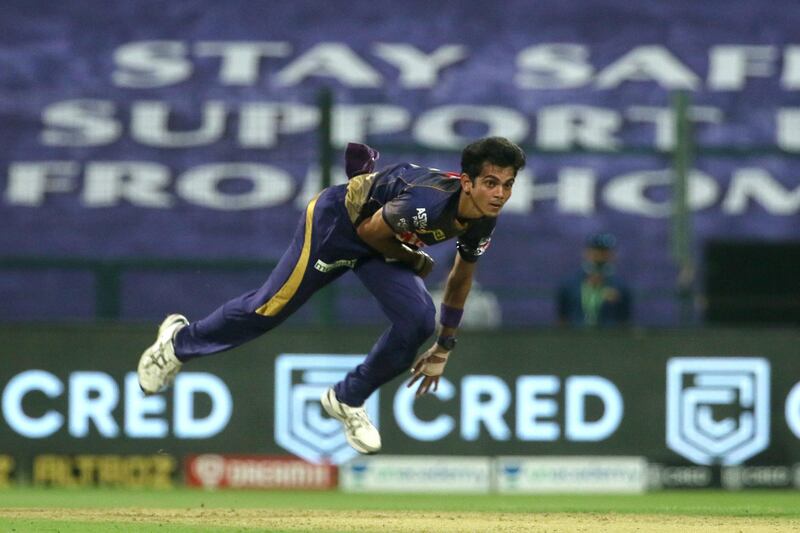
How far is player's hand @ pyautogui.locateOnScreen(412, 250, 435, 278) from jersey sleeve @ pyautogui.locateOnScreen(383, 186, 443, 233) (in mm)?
565

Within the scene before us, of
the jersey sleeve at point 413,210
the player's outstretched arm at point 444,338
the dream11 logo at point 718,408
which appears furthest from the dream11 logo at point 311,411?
the jersey sleeve at point 413,210

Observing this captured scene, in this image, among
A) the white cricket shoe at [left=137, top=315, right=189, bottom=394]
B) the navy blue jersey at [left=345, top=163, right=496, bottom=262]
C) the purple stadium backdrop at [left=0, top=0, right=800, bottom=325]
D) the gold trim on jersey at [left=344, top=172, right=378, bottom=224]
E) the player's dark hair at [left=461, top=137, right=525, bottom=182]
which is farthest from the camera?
the purple stadium backdrop at [left=0, top=0, right=800, bottom=325]

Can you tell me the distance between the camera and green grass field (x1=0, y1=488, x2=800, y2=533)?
9.88 m

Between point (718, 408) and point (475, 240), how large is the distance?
483 centimetres

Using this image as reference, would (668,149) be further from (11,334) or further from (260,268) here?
(11,334)

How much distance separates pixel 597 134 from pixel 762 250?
5.85 meters

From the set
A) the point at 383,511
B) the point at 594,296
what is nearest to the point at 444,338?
the point at 383,511

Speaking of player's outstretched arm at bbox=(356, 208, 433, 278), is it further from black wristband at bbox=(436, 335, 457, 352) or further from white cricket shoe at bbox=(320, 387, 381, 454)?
white cricket shoe at bbox=(320, 387, 381, 454)

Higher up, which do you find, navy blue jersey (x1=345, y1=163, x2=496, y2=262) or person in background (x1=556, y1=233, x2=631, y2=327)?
navy blue jersey (x1=345, y1=163, x2=496, y2=262)

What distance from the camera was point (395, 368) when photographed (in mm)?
9984

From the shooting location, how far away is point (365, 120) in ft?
50.5

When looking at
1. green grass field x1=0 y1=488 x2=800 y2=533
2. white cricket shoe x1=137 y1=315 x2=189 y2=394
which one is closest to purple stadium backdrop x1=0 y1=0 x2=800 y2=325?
green grass field x1=0 y1=488 x2=800 y2=533

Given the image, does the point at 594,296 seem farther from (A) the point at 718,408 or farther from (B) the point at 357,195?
(B) the point at 357,195

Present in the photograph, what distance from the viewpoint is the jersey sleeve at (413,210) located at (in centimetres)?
931
